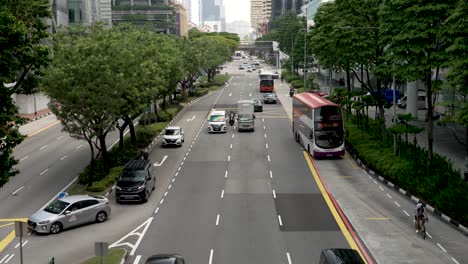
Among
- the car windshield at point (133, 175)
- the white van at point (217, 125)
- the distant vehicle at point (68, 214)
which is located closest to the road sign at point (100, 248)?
the distant vehicle at point (68, 214)

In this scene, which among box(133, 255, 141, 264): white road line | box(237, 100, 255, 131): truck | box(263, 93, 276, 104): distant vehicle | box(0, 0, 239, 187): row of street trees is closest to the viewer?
box(0, 0, 239, 187): row of street trees

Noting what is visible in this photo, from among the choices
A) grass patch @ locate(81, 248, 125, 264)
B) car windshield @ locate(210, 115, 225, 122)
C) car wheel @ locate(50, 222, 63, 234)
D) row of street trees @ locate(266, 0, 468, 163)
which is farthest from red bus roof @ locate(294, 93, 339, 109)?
grass patch @ locate(81, 248, 125, 264)

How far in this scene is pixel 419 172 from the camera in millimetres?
34844

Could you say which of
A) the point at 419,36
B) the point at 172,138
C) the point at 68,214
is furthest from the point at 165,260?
the point at 172,138

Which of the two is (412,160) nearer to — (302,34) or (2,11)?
(2,11)

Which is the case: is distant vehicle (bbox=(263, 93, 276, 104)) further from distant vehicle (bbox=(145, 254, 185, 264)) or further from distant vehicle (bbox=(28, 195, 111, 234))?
distant vehicle (bbox=(145, 254, 185, 264))

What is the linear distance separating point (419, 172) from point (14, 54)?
79.3 ft

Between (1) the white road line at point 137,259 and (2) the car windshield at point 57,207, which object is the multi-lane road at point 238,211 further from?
(2) the car windshield at point 57,207

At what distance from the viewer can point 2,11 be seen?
22094mm

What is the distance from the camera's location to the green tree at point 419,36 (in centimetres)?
3178

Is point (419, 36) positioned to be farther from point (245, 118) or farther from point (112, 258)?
point (245, 118)

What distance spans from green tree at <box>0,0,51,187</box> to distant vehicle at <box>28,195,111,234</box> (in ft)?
19.7

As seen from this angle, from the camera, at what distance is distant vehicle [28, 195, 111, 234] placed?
28.2 metres

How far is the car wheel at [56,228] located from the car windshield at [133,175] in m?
6.65
